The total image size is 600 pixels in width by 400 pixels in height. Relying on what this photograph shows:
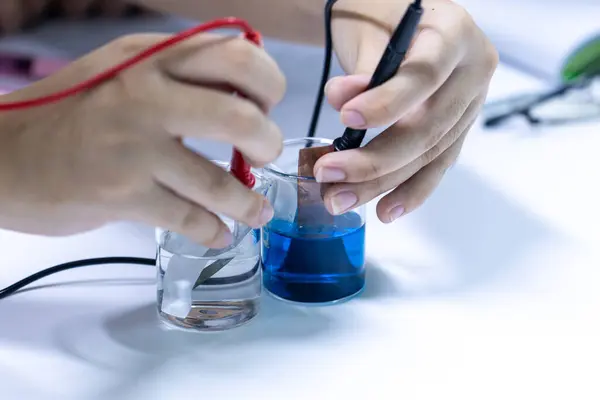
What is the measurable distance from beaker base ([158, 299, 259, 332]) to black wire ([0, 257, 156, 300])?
66 millimetres

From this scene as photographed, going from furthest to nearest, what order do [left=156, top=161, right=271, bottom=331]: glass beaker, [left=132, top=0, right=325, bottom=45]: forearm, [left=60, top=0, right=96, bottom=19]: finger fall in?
[left=60, top=0, right=96, bottom=19]: finger < [left=132, top=0, right=325, bottom=45]: forearm < [left=156, top=161, right=271, bottom=331]: glass beaker

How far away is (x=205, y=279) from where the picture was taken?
0.46 meters

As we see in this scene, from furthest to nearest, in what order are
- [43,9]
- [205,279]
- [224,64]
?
[43,9] → [205,279] → [224,64]

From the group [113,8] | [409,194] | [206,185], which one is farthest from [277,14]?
[206,185]

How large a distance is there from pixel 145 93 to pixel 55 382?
0.18 m

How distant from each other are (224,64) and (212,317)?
0.18 meters

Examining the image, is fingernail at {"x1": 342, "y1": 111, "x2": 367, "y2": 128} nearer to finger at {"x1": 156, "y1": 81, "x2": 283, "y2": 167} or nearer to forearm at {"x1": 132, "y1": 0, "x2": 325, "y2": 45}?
finger at {"x1": 156, "y1": 81, "x2": 283, "y2": 167}

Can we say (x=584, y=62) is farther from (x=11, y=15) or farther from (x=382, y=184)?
(x=11, y=15)

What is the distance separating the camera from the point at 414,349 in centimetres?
46

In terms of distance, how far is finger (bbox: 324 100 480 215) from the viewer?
456mm

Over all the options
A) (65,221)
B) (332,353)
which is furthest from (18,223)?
(332,353)

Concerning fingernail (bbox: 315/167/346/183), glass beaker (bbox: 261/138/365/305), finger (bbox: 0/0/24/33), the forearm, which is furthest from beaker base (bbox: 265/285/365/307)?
finger (bbox: 0/0/24/33)

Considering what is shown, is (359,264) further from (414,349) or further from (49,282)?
(49,282)

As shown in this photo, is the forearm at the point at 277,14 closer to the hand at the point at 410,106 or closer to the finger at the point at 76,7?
the finger at the point at 76,7
